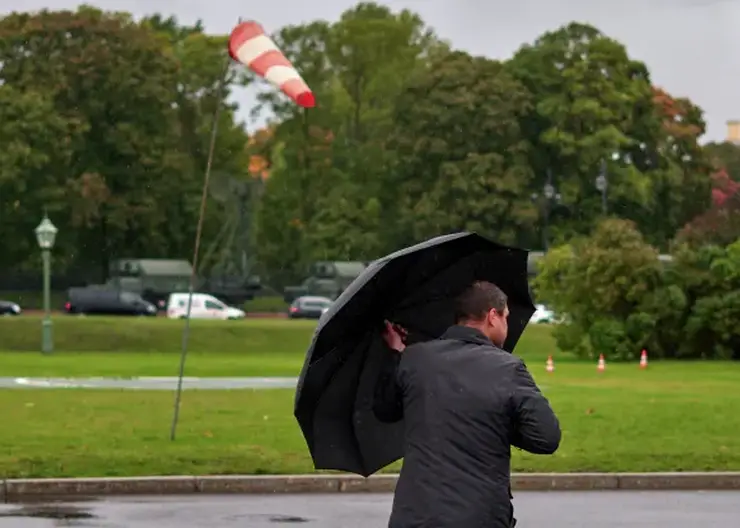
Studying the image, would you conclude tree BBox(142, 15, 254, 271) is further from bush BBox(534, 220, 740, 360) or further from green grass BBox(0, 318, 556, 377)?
bush BBox(534, 220, 740, 360)

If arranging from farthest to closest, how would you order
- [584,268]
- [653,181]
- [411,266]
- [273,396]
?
[653,181], [584,268], [273,396], [411,266]

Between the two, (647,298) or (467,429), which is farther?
(647,298)

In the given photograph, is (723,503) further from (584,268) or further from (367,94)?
(367,94)

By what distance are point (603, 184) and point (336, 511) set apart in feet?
210

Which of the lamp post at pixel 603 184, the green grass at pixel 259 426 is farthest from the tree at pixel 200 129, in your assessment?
the green grass at pixel 259 426

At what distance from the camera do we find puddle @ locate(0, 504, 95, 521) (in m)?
12.5

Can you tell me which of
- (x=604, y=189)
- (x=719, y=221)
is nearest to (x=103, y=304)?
(x=604, y=189)

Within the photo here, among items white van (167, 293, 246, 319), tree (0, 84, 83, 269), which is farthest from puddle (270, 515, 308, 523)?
tree (0, 84, 83, 269)

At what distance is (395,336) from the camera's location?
6.36 metres

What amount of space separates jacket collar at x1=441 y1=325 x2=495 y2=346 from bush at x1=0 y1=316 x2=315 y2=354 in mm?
46638

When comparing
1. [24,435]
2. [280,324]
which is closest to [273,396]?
[24,435]

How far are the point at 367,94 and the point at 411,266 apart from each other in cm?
7731

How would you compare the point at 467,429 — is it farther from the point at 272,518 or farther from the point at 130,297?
the point at 130,297

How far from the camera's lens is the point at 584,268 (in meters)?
43.9
